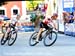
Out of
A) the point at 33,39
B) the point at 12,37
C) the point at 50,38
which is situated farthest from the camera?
the point at 12,37

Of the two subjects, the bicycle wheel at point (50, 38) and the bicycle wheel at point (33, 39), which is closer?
the bicycle wheel at point (50, 38)

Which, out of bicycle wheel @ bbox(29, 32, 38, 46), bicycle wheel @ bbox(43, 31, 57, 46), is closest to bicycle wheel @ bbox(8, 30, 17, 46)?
bicycle wheel @ bbox(29, 32, 38, 46)

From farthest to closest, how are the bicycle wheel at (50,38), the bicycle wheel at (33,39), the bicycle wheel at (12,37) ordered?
1. the bicycle wheel at (12,37)
2. the bicycle wheel at (33,39)
3. the bicycle wheel at (50,38)

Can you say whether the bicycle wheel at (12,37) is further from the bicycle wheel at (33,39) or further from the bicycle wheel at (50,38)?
the bicycle wheel at (50,38)

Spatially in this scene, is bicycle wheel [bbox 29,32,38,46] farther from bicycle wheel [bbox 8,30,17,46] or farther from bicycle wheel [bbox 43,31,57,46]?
bicycle wheel [bbox 8,30,17,46]

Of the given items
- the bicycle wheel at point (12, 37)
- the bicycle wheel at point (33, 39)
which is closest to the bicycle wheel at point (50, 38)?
the bicycle wheel at point (33, 39)

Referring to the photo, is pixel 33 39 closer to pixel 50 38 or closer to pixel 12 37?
pixel 50 38

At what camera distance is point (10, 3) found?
58.4 feet

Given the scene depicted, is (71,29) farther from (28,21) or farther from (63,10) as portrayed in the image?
(28,21)

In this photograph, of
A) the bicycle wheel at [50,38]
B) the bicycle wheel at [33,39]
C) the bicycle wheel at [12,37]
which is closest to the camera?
the bicycle wheel at [50,38]

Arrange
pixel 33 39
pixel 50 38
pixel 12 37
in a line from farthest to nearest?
pixel 12 37
pixel 33 39
pixel 50 38

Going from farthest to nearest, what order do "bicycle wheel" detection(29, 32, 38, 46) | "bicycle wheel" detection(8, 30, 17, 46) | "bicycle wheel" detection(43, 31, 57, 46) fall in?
"bicycle wheel" detection(8, 30, 17, 46), "bicycle wheel" detection(29, 32, 38, 46), "bicycle wheel" detection(43, 31, 57, 46)

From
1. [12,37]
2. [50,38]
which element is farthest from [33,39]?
[12,37]

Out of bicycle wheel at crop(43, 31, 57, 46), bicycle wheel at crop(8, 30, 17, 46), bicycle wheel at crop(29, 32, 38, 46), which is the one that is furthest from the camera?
bicycle wheel at crop(8, 30, 17, 46)
